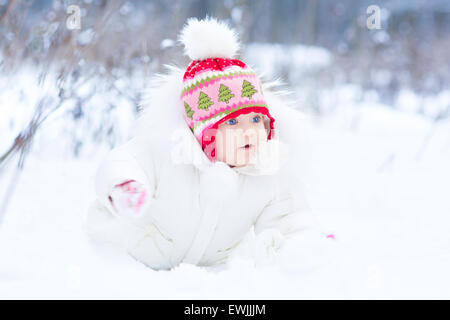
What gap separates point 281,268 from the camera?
3.75ft

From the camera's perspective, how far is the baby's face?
4.14 ft

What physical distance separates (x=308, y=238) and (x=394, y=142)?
2.64 meters

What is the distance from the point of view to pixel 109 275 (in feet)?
3.65

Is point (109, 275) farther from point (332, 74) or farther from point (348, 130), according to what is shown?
point (332, 74)

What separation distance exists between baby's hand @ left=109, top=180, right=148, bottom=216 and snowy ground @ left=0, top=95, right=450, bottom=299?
18cm

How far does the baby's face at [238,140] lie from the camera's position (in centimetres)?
126

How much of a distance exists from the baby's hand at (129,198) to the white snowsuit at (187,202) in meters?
0.10

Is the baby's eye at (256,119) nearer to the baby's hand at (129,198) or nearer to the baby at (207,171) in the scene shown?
the baby at (207,171)

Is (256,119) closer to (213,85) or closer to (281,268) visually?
(213,85)

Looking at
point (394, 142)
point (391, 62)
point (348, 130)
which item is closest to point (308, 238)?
point (394, 142)

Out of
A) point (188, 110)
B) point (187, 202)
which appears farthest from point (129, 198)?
point (188, 110)

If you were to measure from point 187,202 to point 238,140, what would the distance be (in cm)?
23
